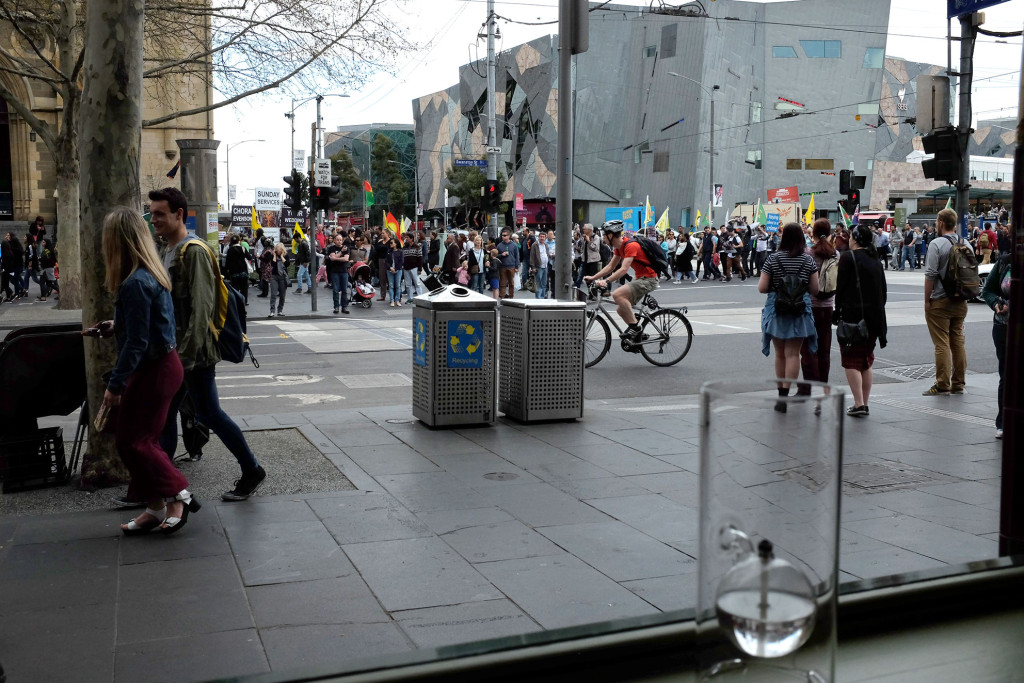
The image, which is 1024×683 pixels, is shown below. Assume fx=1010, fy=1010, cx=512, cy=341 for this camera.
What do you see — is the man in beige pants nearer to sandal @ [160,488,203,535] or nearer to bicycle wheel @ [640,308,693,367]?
bicycle wheel @ [640,308,693,367]

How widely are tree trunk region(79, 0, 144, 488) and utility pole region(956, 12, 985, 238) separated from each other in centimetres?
1015

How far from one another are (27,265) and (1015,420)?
29721mm

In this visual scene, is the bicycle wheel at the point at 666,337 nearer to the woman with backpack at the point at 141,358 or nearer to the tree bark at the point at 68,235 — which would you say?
the woman with backpack at the point at 141,358

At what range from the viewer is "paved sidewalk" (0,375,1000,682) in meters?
3.84

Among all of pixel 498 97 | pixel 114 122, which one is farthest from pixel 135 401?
pixel 498 97

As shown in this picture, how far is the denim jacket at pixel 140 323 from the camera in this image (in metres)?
5.00

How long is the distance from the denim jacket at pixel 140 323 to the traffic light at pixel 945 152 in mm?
10002

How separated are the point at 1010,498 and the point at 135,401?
4017 mm

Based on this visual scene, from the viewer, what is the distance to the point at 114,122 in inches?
246

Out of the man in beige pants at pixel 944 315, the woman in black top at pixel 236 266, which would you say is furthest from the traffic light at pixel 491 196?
the man in beige pants at pixel 944 315

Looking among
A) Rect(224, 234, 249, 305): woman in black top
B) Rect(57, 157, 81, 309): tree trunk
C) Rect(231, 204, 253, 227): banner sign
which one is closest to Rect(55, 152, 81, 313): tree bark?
Rect(57, 157, 81, 309): tree trunk

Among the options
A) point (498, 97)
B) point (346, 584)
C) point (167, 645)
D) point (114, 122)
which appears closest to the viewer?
point (167, 645)

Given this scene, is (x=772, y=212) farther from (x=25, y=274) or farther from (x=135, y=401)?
(x=135, y=401)

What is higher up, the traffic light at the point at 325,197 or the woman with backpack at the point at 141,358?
the traffic light at the point at 325,197
